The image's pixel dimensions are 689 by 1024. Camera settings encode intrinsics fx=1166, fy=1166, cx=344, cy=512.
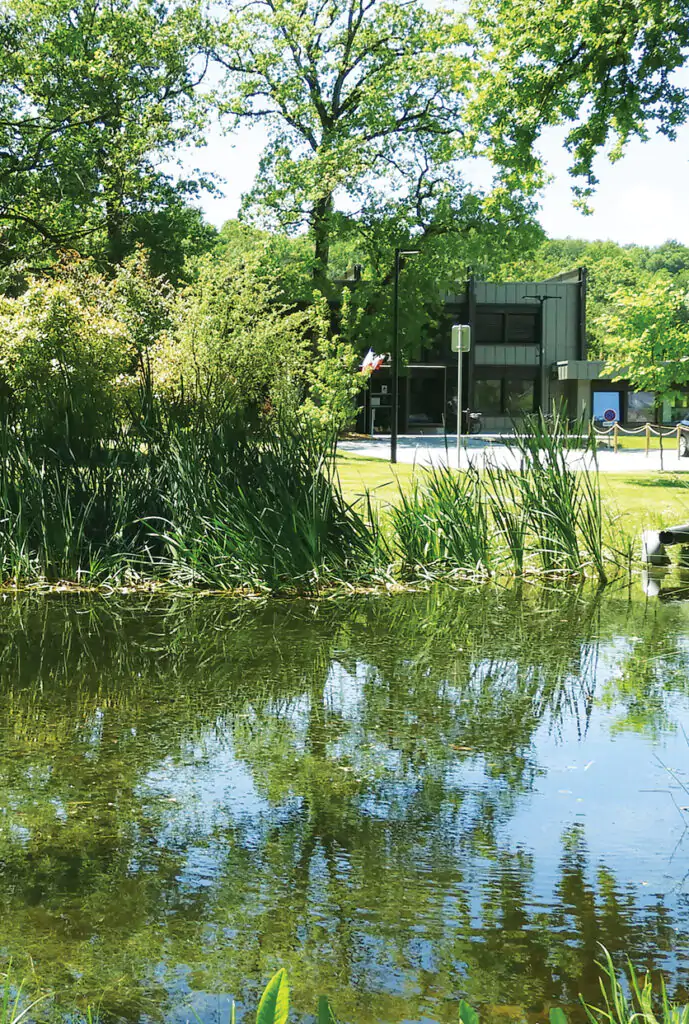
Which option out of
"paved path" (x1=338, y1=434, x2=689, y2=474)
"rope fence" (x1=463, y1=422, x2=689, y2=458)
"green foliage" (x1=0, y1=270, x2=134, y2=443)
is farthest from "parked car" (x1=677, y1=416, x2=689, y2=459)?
"green foliage" (x1=0, y1=270, x2=134, y2=443)

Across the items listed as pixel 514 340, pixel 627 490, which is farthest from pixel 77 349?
pixel 514 340

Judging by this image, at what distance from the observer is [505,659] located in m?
7.47

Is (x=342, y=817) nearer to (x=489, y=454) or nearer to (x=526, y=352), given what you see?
(x=489, y=454)

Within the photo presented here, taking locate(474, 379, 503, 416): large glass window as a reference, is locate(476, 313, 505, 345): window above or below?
above

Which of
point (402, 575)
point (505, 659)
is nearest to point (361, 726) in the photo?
point (505, 659)

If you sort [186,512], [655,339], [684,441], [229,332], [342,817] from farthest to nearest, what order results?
[684,441] → [229,332] → [655,339] → [186,512] → [342,817]

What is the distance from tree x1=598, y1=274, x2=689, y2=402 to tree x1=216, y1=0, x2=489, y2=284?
50.9 ft

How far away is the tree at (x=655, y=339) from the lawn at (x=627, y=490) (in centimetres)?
210

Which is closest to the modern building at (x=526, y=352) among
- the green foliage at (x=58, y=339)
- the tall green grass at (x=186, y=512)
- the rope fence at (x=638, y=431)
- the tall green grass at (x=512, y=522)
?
the rope fence at (x=638, y=431)

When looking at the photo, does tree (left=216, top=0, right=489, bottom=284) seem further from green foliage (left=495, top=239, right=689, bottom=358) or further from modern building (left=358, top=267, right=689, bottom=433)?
green foliage (left=495, top=239, right=689, bottom=358)

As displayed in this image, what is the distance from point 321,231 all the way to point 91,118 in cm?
967

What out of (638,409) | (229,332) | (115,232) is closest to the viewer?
(229,332)

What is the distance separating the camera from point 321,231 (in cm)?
4112

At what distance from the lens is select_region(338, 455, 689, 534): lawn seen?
14.3m
